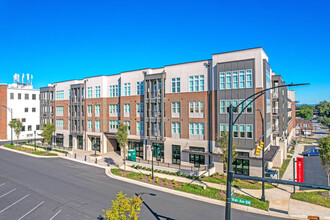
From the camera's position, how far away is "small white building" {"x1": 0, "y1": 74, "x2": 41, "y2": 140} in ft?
199

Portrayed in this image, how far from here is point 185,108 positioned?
3300 centimetres

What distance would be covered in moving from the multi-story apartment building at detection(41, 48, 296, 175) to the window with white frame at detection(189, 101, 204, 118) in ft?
0.48

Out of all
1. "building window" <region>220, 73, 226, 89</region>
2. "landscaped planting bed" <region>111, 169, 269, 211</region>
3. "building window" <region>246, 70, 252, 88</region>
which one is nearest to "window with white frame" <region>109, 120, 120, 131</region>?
"landscaped planting bed" <region>111, 169, 269, 211</region>

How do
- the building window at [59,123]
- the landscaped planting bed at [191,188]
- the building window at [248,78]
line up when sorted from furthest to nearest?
1. the building window at [59,123]
2. the building window at [248,78]
3. the landscaped planting bed at [191,188]

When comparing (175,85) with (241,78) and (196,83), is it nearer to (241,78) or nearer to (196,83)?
(196,83)

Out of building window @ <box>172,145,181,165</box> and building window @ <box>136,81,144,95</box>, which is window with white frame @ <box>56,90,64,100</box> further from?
building window @ <box>172,145,181,165</box>

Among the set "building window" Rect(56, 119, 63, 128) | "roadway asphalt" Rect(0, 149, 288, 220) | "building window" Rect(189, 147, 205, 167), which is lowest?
"roadway asphalt" Rect(0, 149, 288, 220)

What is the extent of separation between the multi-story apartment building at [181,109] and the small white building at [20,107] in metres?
25.6

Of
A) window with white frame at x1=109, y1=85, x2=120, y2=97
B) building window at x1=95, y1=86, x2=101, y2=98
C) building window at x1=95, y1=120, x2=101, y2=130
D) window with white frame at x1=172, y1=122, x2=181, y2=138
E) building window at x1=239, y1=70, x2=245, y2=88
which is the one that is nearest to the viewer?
building window at x1=239, y1=70, x2=245, y2=88

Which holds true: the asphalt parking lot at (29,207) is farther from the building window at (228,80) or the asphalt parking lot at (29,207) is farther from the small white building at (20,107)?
the small white building at (20,107)

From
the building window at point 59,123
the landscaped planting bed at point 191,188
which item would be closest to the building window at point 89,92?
the building window at point 59,123

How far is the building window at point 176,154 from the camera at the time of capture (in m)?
33.2

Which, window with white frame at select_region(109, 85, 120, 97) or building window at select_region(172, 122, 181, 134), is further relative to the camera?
window with white frame at select_region(109, 85, 120, 97)

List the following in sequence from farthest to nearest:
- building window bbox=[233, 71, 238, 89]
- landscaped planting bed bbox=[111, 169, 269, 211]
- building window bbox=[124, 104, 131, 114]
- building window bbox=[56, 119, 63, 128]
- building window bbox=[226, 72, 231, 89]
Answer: building window bbox=[56, 119, 63, 128] → building window bbox=[124, 104, 131, 114] → building window bbox=[226, 72, 231, 89] → building window bbox=[233, 71, 238, 89] → landscaped planting bed bbox=[111, 169, 269, 211]
